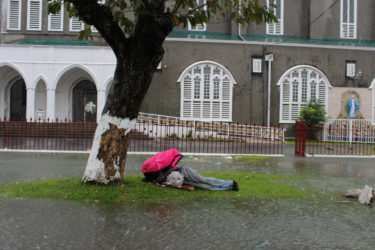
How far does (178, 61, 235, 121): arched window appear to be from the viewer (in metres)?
21.8

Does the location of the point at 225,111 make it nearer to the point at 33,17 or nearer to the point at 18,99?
the point at 18,99

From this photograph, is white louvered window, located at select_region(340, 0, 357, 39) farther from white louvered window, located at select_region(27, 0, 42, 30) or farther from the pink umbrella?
the pink umbrella

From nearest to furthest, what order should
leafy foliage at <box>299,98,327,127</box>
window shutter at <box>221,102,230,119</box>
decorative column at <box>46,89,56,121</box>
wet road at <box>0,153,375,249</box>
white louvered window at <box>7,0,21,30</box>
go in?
1. wet road at <box>0,153,375,249</box>
2. decorative column at <box>46,89,56,121</box>
3. leafy foliage at <box>299,98,327,127</box>
4. window shutter at <box>221,102,230,119</box>
5. white louvered window at <box>7,0,21,30</box>

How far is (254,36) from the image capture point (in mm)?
24391

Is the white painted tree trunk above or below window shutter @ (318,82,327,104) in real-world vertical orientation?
below

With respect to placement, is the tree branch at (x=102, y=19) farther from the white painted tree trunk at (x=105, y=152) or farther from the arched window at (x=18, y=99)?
the arched window at (x=18, y=99)

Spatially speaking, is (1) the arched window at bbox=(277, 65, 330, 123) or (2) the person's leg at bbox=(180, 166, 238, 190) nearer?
(2) the person's leg at bbox=(180, 166, 238, 190)

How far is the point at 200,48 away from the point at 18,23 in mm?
11858

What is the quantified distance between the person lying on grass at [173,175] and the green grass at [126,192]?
137 millimetres

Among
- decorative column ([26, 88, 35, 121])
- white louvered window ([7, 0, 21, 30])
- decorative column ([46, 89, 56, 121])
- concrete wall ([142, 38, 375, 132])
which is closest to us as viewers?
decorative column ([26, 88, 35, 121])

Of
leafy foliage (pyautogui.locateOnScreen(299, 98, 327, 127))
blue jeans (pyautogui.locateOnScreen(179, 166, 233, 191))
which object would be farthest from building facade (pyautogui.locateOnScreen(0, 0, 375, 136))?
blue jeans (pyautogui.locateOnScreen(179, 166, 233, 191))

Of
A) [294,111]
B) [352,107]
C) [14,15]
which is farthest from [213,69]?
[14,15]

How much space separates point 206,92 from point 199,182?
15472mm

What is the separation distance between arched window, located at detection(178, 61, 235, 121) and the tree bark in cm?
1528
